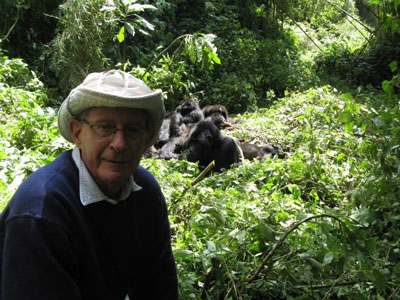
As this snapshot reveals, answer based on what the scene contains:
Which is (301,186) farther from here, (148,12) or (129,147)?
(148,12)

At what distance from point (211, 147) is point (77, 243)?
14.1ft

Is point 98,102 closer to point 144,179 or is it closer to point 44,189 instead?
point 44,189

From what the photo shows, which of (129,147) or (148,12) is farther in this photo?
(148,12)

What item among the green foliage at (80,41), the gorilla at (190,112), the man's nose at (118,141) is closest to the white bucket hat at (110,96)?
the man's nose at (118,141)

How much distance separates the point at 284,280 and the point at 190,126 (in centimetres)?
446

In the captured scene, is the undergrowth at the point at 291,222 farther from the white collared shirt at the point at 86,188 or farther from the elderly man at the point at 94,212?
the white collared shirt at the point at 86,188

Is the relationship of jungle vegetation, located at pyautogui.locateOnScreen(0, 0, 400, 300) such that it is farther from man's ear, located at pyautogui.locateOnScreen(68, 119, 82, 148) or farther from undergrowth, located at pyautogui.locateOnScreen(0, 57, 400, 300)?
man's ear, located at pyautogui.locateOnScreen(68, 119, 82, 148)

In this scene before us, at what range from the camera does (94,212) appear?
1.57 m

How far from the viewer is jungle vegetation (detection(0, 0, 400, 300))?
2.50 meters

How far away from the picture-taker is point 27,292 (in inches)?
50.9

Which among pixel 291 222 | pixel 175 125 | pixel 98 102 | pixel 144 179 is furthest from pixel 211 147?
pixel 98 102

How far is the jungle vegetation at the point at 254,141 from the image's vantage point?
250 cm

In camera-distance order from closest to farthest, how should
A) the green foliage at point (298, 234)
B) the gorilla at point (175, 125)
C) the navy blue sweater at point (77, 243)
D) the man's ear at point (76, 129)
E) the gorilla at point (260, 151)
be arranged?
the navy blue sweater at point (77, 243) → the man's ear at point (76, 129) → the green foliage at point (298, 234) → the gorilla at point (260, 151) → the gorilla at point (175, 125)

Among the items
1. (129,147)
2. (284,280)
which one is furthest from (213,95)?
(129,147)
